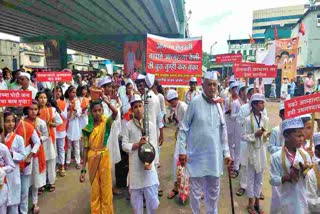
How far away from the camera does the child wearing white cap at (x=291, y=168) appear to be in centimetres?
287

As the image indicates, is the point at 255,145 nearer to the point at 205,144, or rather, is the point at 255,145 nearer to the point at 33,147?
the point at 205,144

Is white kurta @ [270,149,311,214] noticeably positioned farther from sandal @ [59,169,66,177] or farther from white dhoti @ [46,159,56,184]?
sandal @ [59,169,66,177]

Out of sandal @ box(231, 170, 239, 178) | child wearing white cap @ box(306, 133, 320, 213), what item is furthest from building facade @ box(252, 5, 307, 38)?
child wearing white cap @ box(306, 133, 320, 213)

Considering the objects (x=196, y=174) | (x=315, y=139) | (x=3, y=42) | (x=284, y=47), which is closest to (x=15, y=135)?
(x=196, y=174)

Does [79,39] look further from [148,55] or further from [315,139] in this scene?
[315,139]

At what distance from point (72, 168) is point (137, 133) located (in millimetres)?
3597

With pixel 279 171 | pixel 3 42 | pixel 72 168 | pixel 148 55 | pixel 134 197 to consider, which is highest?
pixel 3 42

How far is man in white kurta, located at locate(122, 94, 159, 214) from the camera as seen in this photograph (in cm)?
373

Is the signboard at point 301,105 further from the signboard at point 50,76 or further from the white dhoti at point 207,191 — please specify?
the signboard at point 50,76

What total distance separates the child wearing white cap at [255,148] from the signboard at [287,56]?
14.3 m

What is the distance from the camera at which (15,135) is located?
156 inches

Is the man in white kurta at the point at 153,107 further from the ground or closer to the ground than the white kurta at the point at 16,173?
further from the ground

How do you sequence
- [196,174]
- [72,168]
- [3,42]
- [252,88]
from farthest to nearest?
1. [3,42]
2. [72,168]
3. [252,88]
4. [196,174]

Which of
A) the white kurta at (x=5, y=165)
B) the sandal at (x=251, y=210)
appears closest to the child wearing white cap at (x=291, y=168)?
the sandal at (x=251, y=210)
